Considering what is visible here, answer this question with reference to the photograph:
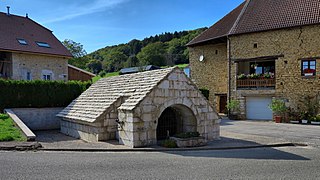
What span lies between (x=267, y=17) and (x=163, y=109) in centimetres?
1782

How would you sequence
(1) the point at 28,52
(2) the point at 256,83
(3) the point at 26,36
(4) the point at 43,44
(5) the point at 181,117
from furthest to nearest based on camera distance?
1. (4) the point at 43,44
2. (3) the point at 26,36
3. (1) the point at 28,52
4. (2) the point at 256,83
5. (5) the point at 181,117

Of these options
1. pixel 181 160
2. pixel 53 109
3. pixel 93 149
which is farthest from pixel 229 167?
pixel 53 109

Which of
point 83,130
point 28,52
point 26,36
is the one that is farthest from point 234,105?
point 26,36

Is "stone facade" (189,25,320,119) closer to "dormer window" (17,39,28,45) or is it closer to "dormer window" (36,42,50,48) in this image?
"dormer window" (36,42,50,48)

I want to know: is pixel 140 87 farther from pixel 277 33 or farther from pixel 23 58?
pixel 23 58

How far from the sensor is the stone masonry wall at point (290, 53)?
2227cm

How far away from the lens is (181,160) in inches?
343

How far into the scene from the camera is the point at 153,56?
2655 inches

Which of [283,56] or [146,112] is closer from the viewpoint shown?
[146,112]

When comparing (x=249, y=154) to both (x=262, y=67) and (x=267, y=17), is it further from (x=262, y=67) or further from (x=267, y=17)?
(x=267, y=17)

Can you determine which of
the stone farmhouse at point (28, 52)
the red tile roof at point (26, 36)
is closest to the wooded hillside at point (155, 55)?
the red tile roof at point (26, 36)

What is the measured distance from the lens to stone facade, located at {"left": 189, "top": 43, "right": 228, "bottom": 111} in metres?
28.0

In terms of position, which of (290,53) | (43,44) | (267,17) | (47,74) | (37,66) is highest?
(267,17)

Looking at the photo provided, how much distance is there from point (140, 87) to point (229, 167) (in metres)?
5.55
